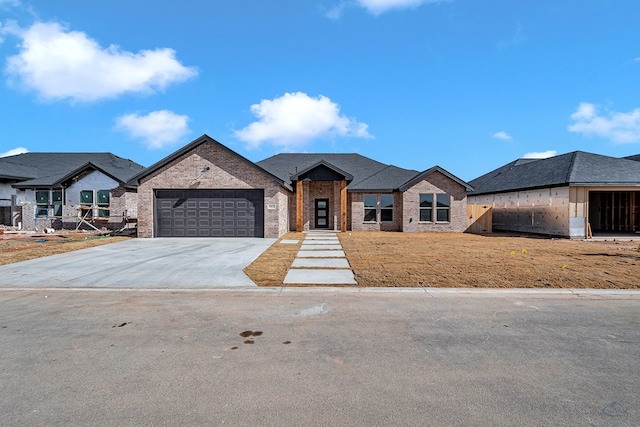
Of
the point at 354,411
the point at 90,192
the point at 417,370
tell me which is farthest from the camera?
the point at 90,192

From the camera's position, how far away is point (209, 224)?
793 inches

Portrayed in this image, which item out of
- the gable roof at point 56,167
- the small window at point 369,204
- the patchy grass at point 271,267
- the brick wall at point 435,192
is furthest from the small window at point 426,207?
the gable roof at point 56,167

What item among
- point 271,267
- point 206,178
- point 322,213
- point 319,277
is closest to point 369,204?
point 322,213

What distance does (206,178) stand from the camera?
19953 millimetres

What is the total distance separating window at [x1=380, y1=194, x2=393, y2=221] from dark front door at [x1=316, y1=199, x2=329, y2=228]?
437 cm

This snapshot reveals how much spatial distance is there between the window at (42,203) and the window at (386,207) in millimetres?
25289

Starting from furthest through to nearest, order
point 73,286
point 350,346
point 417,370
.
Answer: point 73,286 → point 350,346 → point 417,370

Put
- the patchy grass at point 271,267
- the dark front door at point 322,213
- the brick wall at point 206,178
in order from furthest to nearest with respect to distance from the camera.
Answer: the dark front door at point 322,213
the brick wall at point 206,178
the patchy grass at point 271,267

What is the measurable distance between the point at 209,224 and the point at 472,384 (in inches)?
725

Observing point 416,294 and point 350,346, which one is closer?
point 350,346

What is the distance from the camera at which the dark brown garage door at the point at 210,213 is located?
20.1 meters

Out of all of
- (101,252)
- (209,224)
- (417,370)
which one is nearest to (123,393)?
(417,370)

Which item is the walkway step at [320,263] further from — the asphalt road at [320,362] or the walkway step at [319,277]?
the asphalt road at [320,362]

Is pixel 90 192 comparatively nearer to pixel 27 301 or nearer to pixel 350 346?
pixel 27 301
